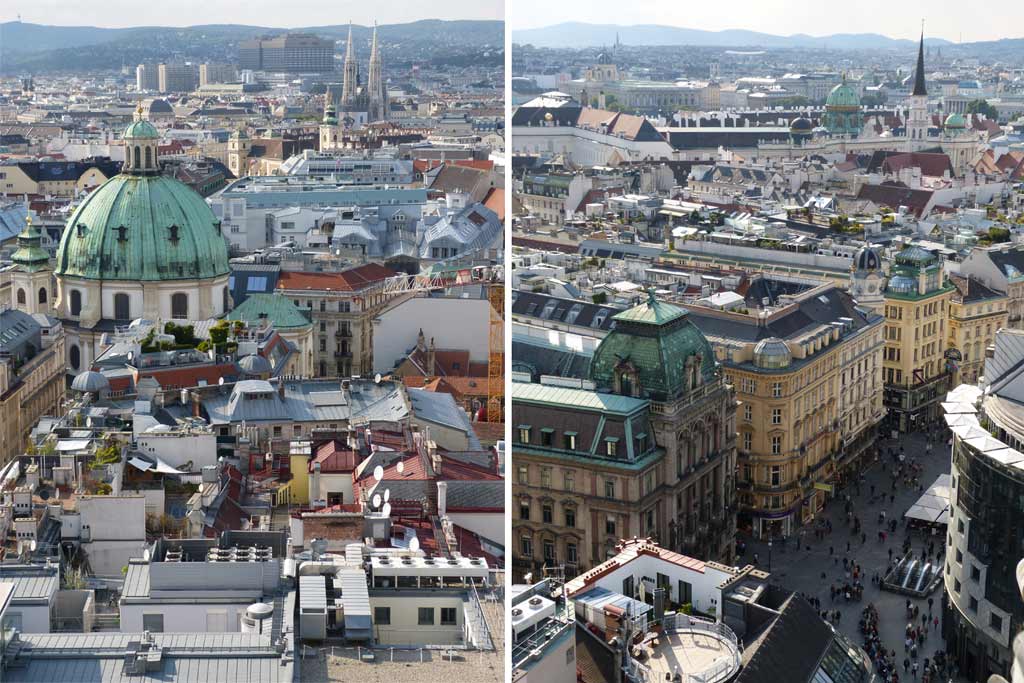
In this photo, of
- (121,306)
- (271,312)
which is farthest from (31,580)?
(271,312)

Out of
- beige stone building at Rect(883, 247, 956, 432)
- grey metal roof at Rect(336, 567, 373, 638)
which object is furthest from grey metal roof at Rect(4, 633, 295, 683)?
beige stone building at Rect(883, 247, 956, 432)

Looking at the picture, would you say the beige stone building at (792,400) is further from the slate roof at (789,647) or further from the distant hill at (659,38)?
Result: the distant hill at (659,38)

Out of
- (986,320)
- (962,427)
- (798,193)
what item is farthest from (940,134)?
(962,427)

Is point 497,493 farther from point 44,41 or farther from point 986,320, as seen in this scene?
point 44,41

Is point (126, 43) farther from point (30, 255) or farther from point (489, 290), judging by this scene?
point (30, 255)

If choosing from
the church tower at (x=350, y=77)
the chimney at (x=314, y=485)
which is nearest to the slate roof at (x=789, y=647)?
the chimney at (x=314, y=485)

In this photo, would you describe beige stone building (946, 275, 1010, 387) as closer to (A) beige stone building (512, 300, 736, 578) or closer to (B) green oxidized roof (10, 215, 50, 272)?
(A) beige stone building (512, 300, 736, 578)
